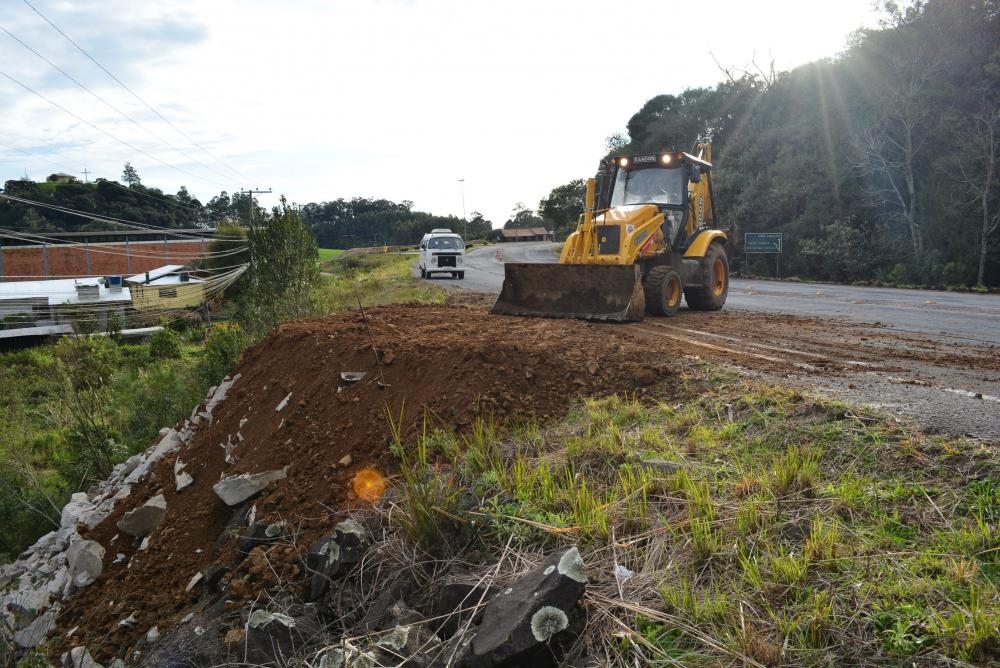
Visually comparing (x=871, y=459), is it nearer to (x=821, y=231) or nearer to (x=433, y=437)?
(x=433, y=437)

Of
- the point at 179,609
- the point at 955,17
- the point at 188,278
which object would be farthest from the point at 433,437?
the point at 188,278

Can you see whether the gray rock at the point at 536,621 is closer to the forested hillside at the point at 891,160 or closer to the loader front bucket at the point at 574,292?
the loader front bucket at the point at 574,292

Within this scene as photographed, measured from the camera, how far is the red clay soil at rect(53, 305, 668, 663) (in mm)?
4863

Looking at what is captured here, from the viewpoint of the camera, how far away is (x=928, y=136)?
1078 inches

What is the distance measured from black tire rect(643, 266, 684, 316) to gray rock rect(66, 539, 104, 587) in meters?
7.79

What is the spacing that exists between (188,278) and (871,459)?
124 ft

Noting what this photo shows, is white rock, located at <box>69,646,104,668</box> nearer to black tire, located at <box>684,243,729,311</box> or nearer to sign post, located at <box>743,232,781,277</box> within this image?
black tire, located at <box>684,243,729,311</box>

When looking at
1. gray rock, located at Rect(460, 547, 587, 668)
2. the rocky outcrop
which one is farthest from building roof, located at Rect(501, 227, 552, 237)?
gray rock, located at Rect(460, 547, 587, 668)

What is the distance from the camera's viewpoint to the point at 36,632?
5539mm

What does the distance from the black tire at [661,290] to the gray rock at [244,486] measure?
6.69 meters

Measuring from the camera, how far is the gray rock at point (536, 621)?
292 cm

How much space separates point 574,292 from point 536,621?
7.54 metres

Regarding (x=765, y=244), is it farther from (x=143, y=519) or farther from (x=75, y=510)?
(x=143, y=519)

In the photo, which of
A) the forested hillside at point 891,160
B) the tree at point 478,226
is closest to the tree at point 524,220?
the tree at point 478,226
